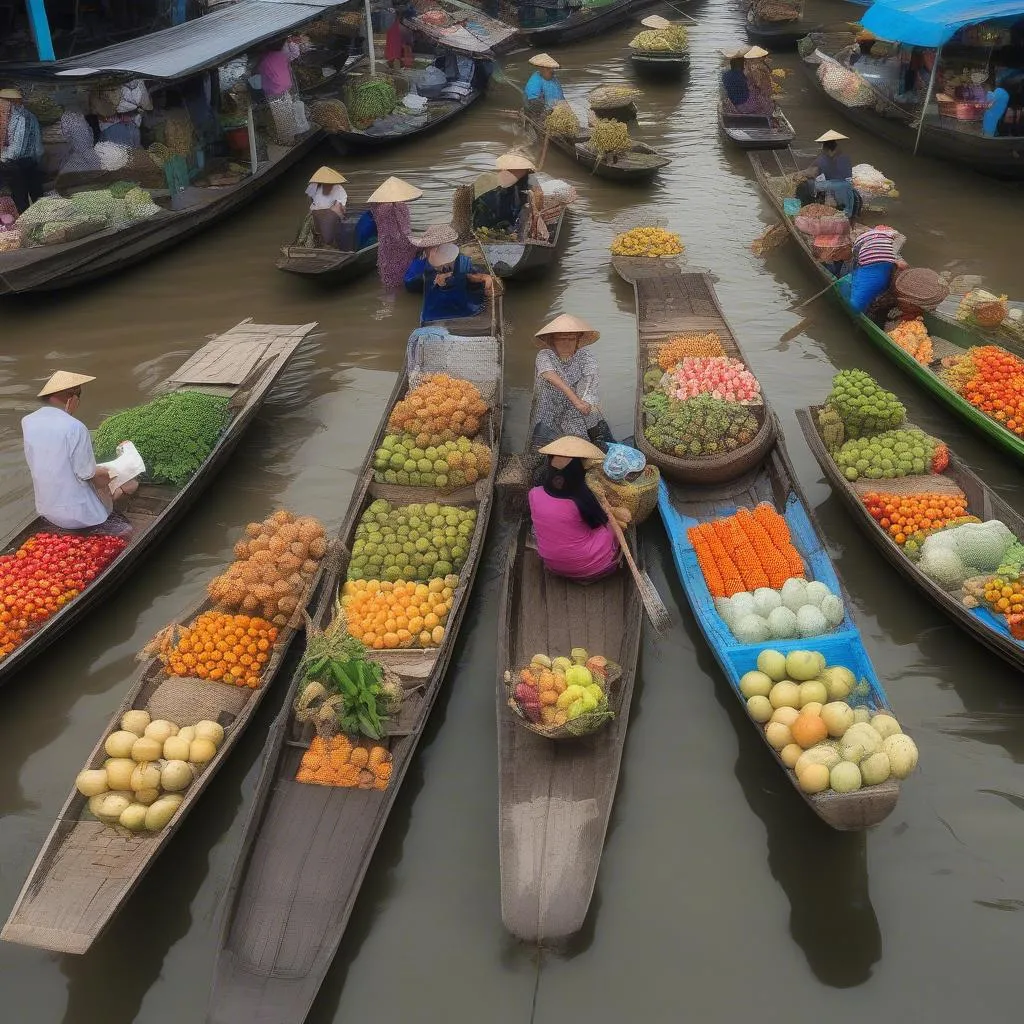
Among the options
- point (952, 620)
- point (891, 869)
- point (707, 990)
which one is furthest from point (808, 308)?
point (707, 990)

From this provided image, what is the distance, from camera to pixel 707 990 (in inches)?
174

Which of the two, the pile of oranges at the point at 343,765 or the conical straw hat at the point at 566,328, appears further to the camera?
the conical straw hat at the point at 566,328

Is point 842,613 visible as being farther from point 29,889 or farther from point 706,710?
point 29,889

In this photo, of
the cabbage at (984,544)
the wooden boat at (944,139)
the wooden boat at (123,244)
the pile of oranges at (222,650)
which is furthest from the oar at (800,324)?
the wooden boat at (123,244)

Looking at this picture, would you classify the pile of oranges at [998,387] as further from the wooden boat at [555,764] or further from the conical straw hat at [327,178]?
the conical straw hat at [327,178]

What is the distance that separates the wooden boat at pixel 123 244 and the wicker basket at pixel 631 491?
7.53 m

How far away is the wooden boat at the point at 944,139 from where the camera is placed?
13.4 m

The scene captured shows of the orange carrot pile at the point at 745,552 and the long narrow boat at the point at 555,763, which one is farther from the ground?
the orange carrot pile at the point at 745,552

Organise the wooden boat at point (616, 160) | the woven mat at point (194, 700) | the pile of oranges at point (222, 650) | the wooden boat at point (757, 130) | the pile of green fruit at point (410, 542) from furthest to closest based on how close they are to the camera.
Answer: the wooden boat at point (757, 130)
the wooden boat at point (616, 160)
the pile of green fruit at point (410, 542)
the pile of oranges at point (222, 650)
the woven mat at point (194, 700)

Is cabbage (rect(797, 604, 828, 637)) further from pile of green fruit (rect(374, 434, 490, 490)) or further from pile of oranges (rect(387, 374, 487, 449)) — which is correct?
pile of oranges (rect(387, 374, 487, 449))

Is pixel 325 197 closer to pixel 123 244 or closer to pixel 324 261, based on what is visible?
pixel 324 261

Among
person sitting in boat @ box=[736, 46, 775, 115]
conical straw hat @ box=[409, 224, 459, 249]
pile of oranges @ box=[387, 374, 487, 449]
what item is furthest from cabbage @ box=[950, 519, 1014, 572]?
person sitting in boat @ box=[736, 46, 775, 115]

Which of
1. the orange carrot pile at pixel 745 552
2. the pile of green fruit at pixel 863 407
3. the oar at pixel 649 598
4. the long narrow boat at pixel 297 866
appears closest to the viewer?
the long narrow boat at pixel 297 866

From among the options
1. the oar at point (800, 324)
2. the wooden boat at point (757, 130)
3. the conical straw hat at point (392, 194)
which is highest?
the conical straw hat at point (392, 194)
